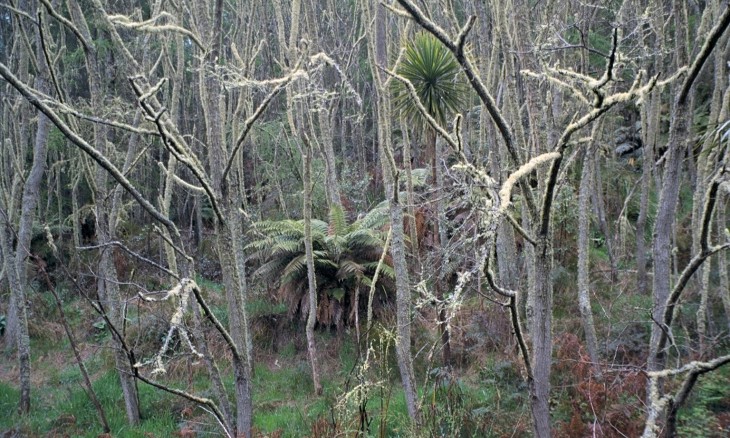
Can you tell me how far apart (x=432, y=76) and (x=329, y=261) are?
343cm

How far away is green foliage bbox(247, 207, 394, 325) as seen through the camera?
27.1 feet

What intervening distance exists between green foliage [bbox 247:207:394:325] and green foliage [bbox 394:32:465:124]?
2.70 m

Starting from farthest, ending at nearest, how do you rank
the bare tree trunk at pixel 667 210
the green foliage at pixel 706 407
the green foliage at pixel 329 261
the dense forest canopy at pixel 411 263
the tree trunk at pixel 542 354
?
the green foliage at pixel 329 261 → the green foliage at pixel 706 407 → the bare tree trunk at pixel 667 210 → the dense forest canopy at pixel 411 263 → the tree trunk at pixel 542 354

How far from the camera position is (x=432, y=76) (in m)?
6.25

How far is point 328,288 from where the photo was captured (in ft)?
27.7

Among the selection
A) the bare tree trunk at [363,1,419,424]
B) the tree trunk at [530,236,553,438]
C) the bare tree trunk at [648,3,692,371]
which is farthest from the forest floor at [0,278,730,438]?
the tree trunk at [530,236,553,438]

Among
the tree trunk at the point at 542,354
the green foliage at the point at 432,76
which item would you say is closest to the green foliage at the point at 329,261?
the green foliage at the point at 432,76

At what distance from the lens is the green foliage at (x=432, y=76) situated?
6258 mm

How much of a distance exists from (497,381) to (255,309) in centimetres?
431

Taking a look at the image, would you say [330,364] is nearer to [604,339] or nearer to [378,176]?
[604,339]

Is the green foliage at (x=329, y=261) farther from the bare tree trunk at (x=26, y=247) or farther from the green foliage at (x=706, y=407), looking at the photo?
the green foliage at (x=706, y=407)

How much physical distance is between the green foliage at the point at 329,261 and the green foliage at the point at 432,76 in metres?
2.70

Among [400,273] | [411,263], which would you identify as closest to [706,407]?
[400,273]

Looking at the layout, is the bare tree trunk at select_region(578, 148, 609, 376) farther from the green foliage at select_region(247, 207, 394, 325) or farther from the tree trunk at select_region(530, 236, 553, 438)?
the tree trunk at select_region(530, 236, 553, 438)
